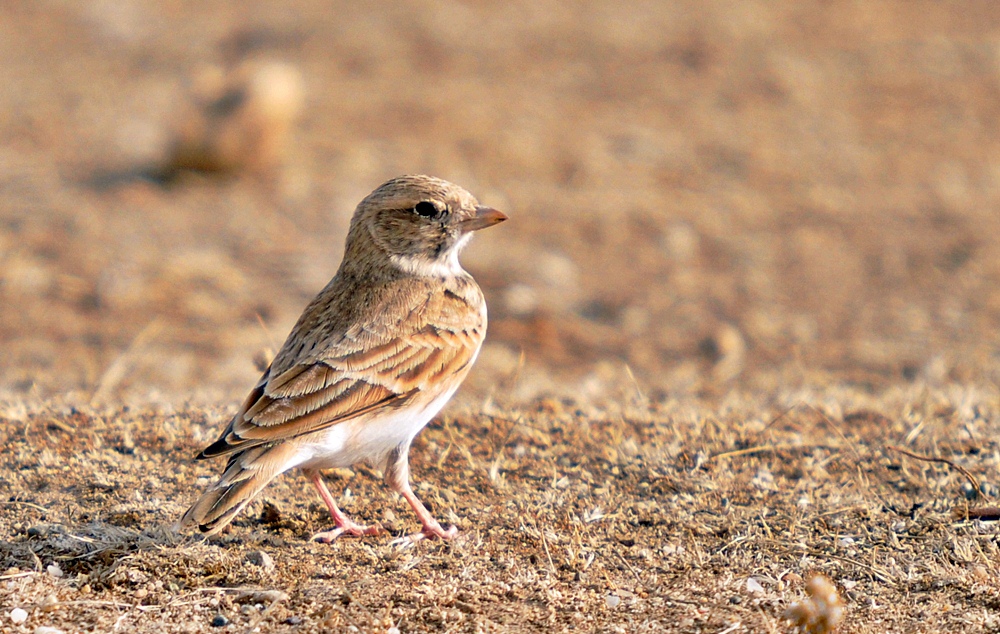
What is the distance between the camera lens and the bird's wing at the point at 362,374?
4.44 m

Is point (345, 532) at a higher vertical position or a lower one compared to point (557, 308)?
higher

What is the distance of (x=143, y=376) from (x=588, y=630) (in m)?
5.74

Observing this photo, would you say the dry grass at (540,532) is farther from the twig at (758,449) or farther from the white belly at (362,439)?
the white belly at (362,439)

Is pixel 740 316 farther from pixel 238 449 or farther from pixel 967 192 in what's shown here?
pixel 238 449

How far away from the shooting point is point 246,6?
64.9ft

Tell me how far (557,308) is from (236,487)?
23.0 feet

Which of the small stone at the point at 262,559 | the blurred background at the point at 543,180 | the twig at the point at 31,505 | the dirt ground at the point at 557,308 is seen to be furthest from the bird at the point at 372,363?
the blurred background at the point at 543,180

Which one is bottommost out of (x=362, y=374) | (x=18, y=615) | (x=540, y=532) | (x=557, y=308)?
(x=557, y=308)

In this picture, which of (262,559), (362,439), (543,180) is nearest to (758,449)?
(362,439)

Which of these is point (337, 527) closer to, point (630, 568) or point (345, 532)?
point (345, 532)

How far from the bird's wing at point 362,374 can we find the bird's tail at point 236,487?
6 centimetres

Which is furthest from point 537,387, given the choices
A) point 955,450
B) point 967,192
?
point 967,192

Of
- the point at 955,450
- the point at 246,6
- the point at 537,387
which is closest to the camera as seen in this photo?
the point at 955,450

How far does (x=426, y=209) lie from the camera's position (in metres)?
5.34
